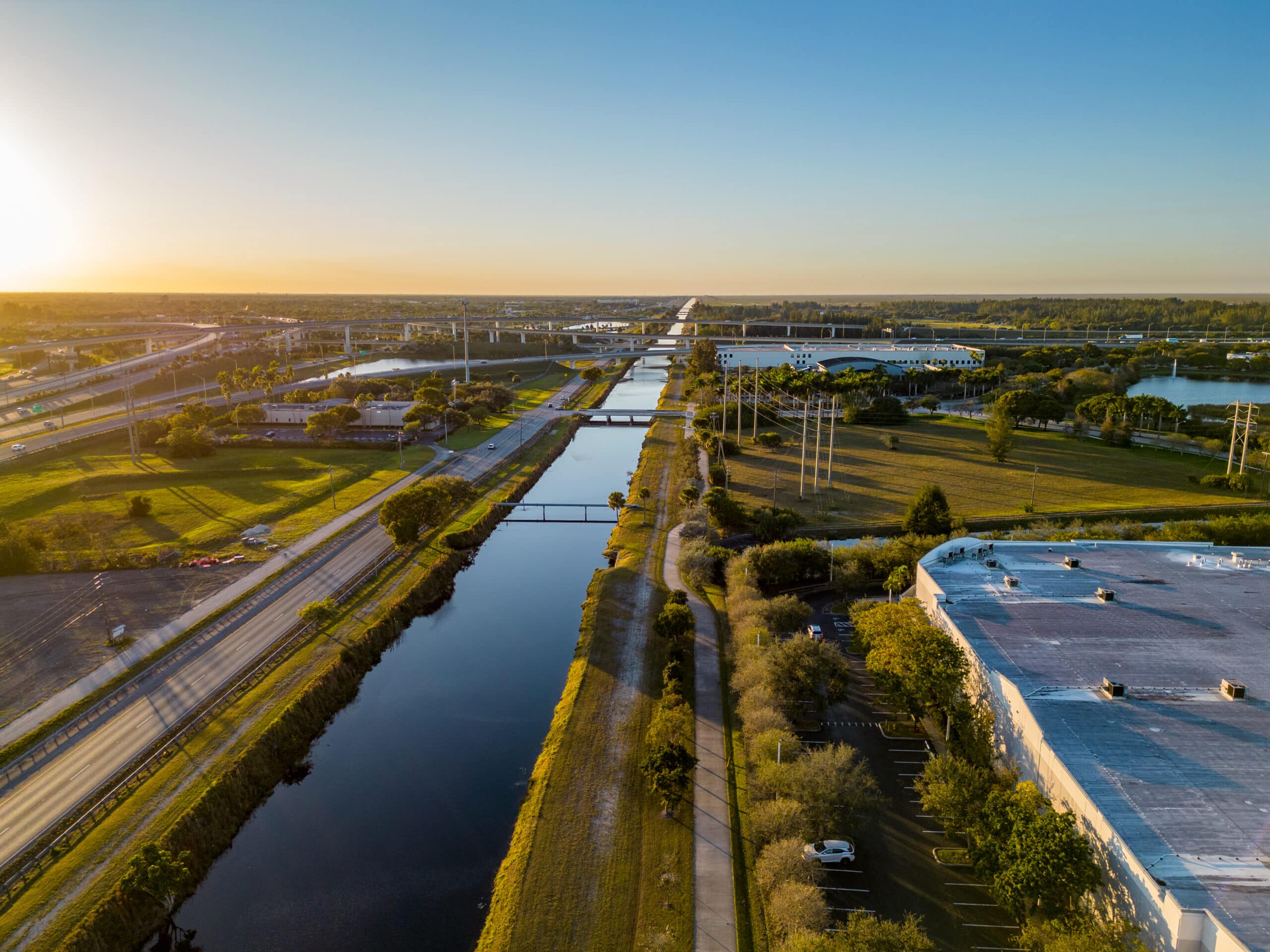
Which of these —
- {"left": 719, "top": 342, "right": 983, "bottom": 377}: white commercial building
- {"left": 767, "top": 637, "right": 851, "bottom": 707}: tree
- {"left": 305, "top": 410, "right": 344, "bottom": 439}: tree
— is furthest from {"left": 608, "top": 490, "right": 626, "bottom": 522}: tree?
{"left": 719, "top": 342, "right": 983, "bottom": 377}: white commercial building

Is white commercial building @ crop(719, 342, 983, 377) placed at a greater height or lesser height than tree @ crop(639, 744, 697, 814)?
greater

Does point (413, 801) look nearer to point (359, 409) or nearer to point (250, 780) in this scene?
point (250, 780)

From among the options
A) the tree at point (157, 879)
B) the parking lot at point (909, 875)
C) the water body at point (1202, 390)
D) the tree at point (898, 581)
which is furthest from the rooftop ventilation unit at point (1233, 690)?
the water body at point (1202, 390)

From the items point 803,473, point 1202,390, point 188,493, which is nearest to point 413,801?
point 803,473

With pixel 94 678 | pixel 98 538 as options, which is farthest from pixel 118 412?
pixel 94 678

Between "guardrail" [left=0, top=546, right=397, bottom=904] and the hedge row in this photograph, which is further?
"guardrail" [left=0, top=546, right=397, bottom=904]

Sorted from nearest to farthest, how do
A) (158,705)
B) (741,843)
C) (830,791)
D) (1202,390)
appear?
(830,791), (741,843), (158,705), (1202,390)

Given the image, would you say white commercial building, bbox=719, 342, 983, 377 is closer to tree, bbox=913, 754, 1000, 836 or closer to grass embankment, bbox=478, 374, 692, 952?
grass embankment, bbox=478, 374, 692, 952
